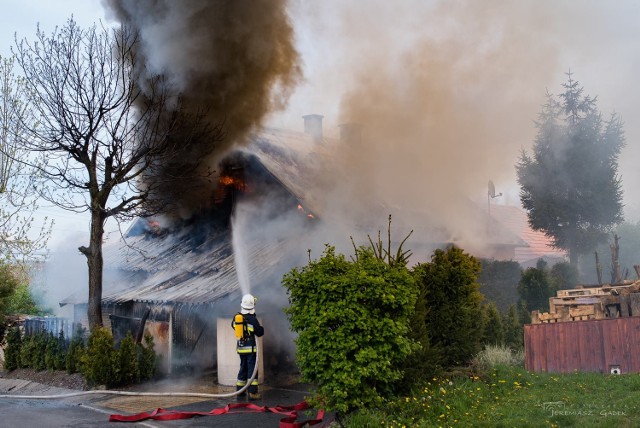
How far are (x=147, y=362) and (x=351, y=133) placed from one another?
1005cm

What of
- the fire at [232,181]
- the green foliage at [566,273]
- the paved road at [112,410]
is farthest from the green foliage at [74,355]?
the green foliage at [566,273]

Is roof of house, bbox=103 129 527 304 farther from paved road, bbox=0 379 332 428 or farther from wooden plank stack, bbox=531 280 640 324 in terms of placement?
wooden plank stack, bbox=531 280 640 324

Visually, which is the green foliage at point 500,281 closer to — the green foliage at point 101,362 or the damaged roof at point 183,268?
the damaged roof at point 183,268

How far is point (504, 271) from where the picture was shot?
2211 centimetres

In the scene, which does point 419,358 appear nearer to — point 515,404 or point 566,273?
point 515,404

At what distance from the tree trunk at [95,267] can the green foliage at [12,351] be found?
324 centimetres

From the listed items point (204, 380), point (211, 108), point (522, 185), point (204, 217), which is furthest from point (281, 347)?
point (522, 185)

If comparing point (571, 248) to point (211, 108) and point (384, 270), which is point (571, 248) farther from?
point (384, 270)

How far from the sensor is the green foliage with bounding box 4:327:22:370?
16953 millimetres

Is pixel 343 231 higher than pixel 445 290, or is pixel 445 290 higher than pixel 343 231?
pixel 343 231

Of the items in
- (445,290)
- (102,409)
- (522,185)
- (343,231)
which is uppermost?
(522,185)

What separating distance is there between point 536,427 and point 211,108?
476 inches

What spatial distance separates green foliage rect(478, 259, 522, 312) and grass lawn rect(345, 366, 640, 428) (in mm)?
10816

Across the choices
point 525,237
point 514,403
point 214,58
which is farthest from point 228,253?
point 525,237
